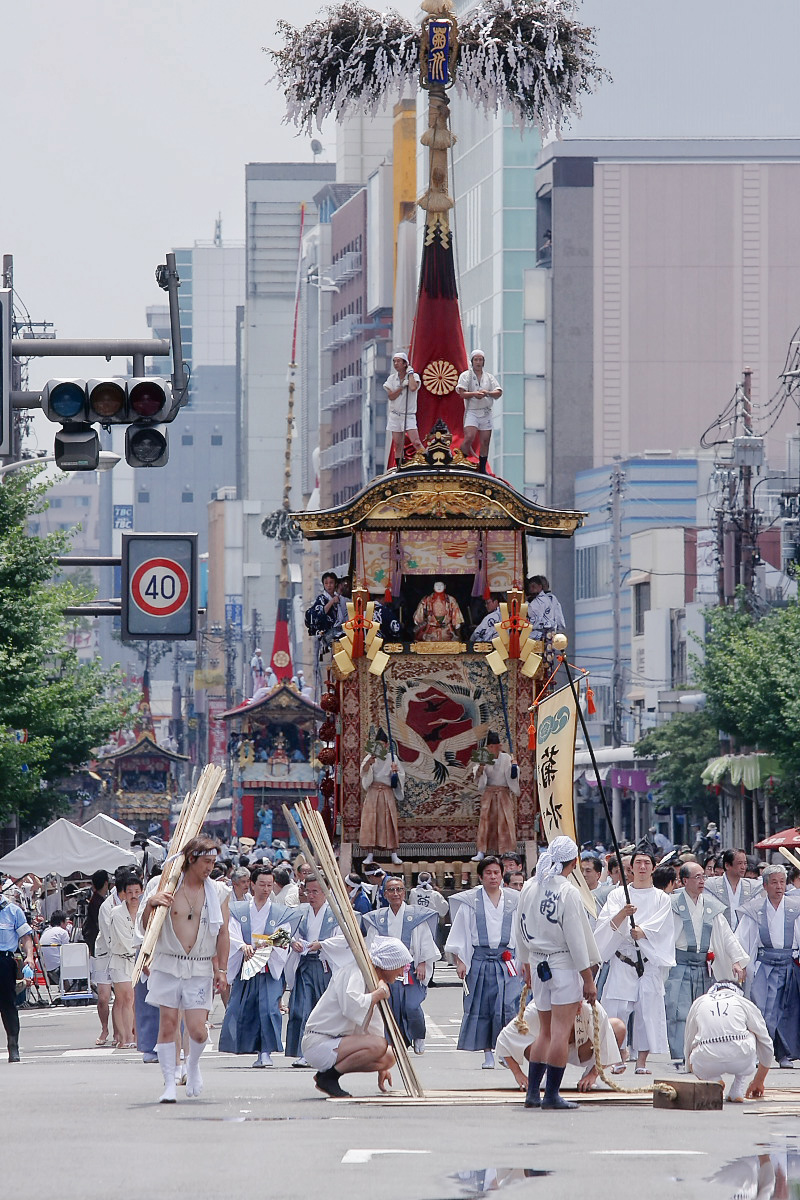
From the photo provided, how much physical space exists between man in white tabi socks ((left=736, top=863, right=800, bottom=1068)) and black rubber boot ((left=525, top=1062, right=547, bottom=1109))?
4461 millimetres

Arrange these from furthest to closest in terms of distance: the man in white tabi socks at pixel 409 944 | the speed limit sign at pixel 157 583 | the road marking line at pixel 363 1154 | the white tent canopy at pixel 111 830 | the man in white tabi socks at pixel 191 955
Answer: the white tent canopy at pixel 111 830 → the speed limit sign at pixel 157 583 → the man in white tabi socks at pixel 409 944 → the man in white tabi socks at pixel 191 955 → the road marking line at pixel 363 1154

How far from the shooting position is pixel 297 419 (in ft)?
507

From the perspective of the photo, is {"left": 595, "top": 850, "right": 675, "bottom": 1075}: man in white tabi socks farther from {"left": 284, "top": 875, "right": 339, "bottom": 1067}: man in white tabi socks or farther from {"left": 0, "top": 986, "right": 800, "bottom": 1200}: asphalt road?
{"left": 284, "top": 875, "right": 339, "bottom": 1067}: man in white tabi socks

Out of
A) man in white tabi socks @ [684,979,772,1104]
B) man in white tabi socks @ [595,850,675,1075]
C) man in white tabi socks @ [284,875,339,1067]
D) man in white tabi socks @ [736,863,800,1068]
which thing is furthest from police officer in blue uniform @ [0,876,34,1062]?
man in white tabi socks @ [684,979,772,1104]

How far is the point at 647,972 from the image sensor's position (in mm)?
17078

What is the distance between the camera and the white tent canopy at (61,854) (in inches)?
1171

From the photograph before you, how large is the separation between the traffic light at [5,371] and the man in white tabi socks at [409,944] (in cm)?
469

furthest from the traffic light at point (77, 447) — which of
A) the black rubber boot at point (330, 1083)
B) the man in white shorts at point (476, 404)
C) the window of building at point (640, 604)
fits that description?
the window of building at point (640, 604)

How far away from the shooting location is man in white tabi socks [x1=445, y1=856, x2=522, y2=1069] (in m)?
17.2

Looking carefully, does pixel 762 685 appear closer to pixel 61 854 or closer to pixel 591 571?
pixel 61 854

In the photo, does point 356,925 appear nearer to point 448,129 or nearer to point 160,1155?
point 160,1155

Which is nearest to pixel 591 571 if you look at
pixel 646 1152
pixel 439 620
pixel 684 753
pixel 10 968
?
pixel 684 753

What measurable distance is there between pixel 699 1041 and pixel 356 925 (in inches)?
88.4

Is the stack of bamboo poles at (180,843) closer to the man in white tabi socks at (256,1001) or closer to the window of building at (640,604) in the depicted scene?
the man in white tabi socks at (256,1001)
